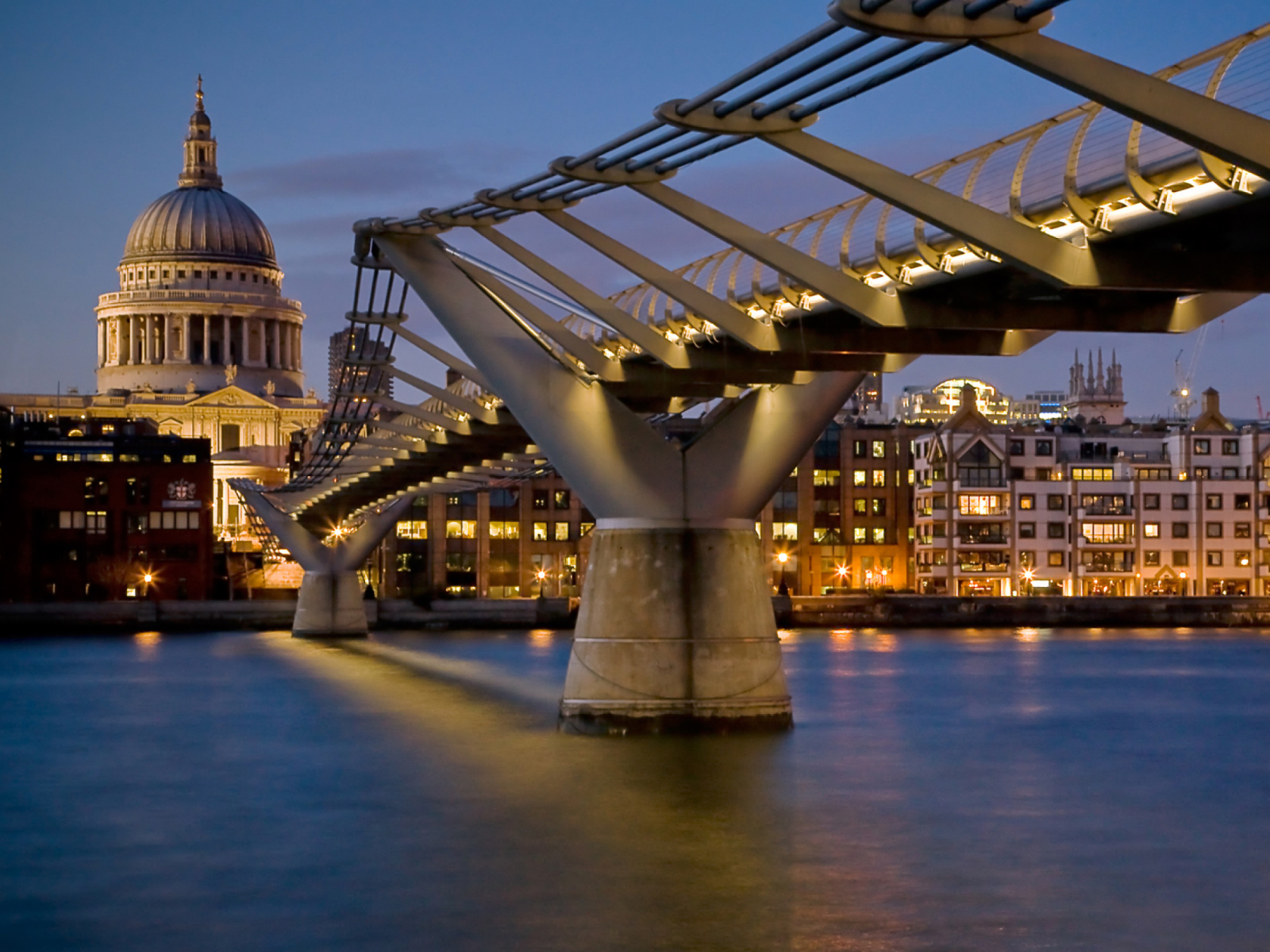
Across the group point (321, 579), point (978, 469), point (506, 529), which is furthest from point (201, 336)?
point (321, 579)

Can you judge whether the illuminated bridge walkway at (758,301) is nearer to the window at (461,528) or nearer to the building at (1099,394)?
the window at (461,528)

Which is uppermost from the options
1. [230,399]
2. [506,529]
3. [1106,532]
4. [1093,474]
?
[230,399]

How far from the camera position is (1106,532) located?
103250mm

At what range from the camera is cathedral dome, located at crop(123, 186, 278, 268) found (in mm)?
172250

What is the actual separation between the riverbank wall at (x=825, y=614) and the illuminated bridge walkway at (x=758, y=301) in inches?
1837

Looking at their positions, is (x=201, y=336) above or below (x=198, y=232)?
below

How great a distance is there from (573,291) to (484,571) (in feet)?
260

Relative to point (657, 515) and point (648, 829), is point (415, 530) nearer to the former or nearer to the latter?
point (657, 515)

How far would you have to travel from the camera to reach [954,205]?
18.3m

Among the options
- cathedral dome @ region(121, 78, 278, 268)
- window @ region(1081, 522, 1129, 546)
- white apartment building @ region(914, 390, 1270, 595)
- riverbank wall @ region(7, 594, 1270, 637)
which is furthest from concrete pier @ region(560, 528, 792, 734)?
cathedral dome @ region(121, 78, 278, 268)

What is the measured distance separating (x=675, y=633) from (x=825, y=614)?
205ft

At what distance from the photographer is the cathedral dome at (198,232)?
17225 cm

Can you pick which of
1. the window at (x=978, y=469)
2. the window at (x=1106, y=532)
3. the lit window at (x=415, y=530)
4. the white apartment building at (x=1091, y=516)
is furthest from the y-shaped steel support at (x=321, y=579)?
the window at (x=1106, y=532)

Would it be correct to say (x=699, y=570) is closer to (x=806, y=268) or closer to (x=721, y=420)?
(x=721, y=420)
